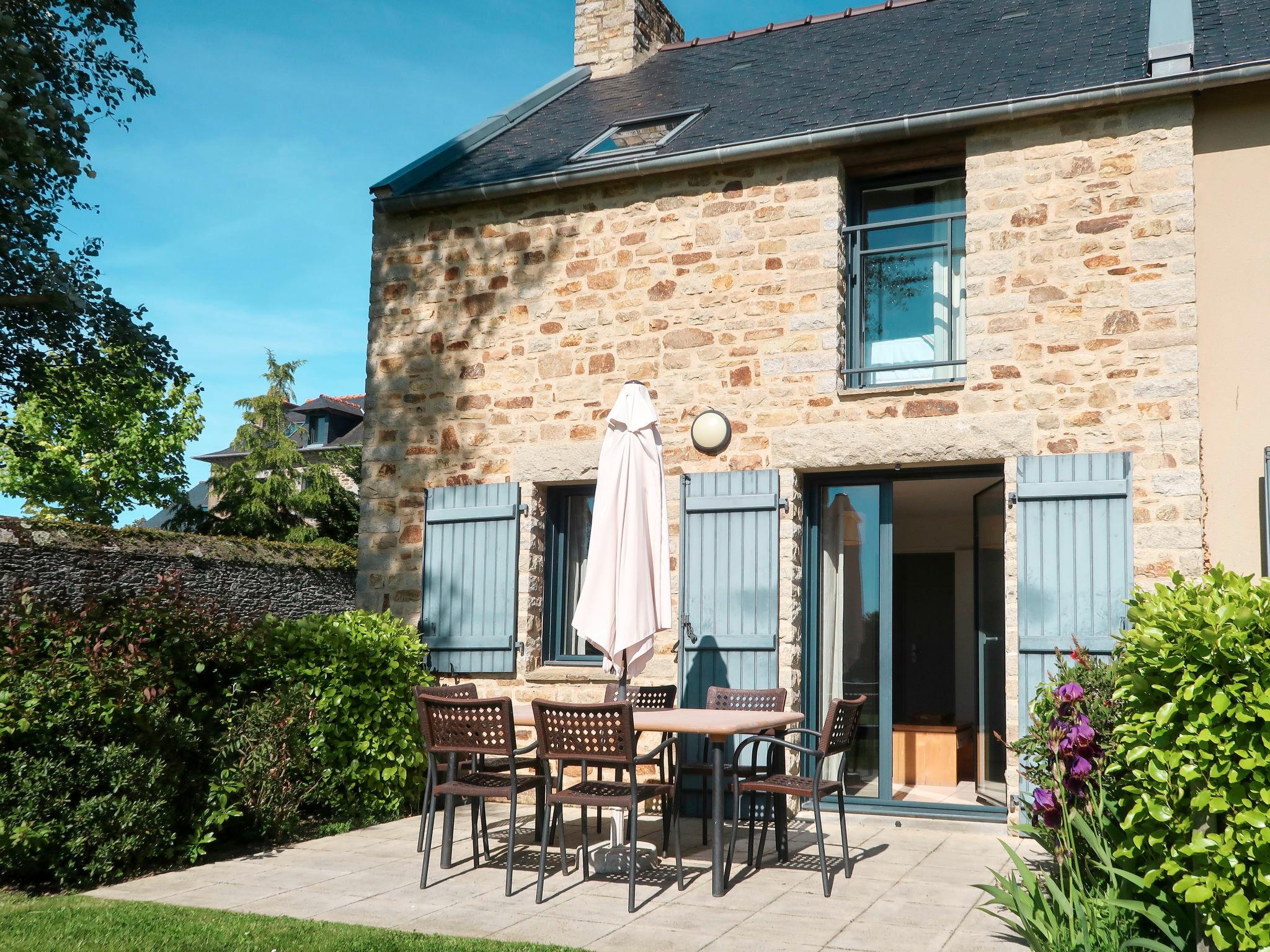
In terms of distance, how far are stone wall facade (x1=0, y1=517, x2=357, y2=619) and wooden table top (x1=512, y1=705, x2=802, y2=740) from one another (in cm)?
367

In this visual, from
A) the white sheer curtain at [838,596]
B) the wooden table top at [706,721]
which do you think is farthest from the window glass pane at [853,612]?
the wooden table top at [706,721]

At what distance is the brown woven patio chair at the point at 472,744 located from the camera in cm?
516

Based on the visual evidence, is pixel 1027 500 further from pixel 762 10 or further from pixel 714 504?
pixel 762 10

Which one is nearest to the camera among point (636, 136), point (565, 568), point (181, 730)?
point (181, 730)

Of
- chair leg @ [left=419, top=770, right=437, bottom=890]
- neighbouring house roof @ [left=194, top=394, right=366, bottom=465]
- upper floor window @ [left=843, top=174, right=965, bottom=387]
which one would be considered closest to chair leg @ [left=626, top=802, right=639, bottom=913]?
chair leg @ [left=419, top=770, right=437, bottom=890]

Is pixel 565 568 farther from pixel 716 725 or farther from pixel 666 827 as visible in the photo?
pixel 716 725

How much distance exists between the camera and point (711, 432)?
7.29 meters

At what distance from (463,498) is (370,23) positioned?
3299 mm

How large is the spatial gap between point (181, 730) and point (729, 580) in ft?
10.8

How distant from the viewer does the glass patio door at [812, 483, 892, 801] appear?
7.05 meters

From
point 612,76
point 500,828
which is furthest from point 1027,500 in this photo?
point 612,76

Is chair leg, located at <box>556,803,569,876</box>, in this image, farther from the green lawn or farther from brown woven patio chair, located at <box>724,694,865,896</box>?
the green lawn

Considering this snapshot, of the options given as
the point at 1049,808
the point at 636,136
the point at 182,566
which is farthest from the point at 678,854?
the point at 182,566

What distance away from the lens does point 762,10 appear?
12609 mm
